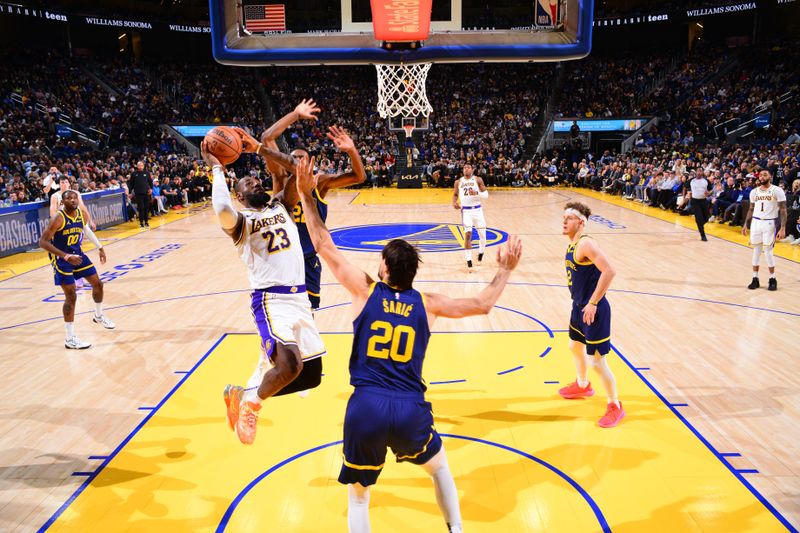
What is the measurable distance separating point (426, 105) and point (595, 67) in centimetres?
2528

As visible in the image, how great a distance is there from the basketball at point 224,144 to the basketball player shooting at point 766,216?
8.41 m

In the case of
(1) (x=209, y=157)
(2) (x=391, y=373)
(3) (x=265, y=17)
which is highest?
(3) (x=265, y=17)

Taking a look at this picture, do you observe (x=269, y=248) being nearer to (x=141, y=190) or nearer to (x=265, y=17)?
(x=265, y=17)

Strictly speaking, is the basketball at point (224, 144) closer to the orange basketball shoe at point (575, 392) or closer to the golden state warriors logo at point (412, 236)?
the orange basketball shoe at point (575, 392)

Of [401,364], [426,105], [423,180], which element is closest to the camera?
[401,364]

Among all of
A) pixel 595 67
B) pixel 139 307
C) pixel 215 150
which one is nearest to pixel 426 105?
pixel 139 307

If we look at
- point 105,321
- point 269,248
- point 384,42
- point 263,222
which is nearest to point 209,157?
point 263,222

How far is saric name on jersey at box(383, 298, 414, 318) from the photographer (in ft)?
10.5

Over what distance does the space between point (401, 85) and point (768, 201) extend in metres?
7.73

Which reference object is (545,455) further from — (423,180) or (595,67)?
(595,67)

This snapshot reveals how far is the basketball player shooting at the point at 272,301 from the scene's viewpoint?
4281 millimetres

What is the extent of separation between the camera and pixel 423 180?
30.6 meters

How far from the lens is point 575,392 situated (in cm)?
574

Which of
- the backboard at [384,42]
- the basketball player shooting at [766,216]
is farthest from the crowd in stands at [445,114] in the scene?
the backboard at [384,42]
